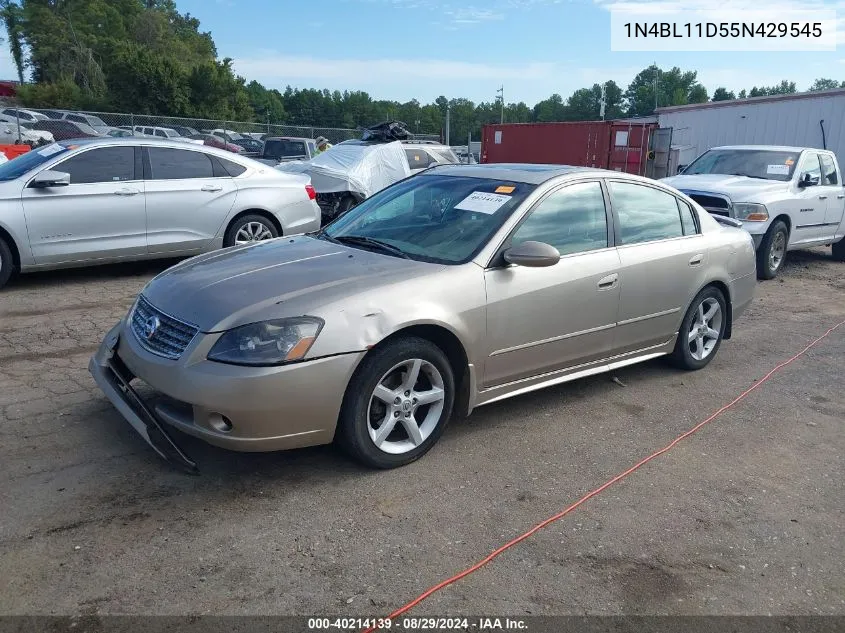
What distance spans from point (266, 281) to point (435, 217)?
1.27 metres

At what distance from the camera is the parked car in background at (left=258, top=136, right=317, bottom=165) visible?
1977 centimetres

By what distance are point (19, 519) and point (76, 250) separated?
4.86 metres

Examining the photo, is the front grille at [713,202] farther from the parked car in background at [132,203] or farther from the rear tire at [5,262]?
the rear tire at [5,262]

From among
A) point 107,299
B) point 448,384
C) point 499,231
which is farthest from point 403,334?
point 107,299

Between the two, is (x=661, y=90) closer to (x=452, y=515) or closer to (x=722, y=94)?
(x=722, y=94)

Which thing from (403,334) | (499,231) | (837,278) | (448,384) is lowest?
(837,278)

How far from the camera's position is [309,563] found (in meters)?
2.96

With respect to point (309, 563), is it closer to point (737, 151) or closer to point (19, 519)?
point (19, 519)

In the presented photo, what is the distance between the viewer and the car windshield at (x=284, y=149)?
65.2ft

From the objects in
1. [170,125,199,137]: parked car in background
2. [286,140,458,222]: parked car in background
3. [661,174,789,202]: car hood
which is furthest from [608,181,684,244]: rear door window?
[170,125,199,137]: parked car in background

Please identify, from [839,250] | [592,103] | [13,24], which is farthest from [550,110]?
[839,250]

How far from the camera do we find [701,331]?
565cm

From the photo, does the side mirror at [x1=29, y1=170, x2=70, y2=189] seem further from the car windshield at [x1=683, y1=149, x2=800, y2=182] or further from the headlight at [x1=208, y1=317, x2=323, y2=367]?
the car windshield at [x1=683, y1=149, x2=800, y2=182]

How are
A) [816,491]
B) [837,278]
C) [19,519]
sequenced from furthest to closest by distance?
[837,278], [816,491], [19,519]
